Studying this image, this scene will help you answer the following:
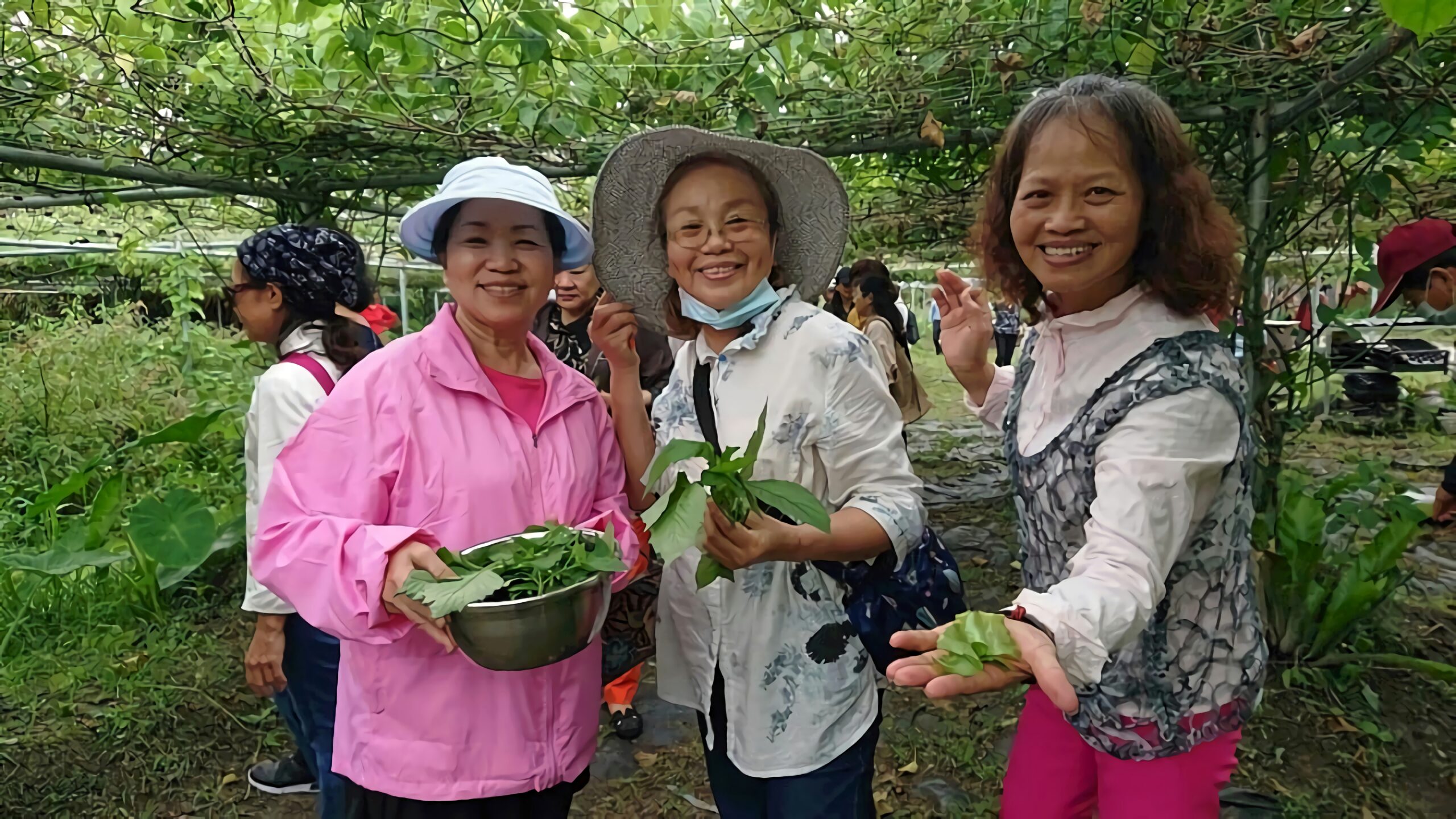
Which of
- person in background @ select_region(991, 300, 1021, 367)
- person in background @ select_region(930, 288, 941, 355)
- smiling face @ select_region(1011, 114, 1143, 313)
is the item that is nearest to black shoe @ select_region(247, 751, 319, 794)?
person in background @ select_region(930, 288, 941, 355)

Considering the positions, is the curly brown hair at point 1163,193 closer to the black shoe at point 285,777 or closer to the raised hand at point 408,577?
the raised hand at point 408,577

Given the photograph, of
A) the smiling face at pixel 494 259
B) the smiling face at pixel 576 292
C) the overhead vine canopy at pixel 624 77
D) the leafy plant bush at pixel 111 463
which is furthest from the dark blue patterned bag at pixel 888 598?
the leafy plant bush at pixel 111 463

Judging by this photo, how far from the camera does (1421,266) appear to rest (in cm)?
244

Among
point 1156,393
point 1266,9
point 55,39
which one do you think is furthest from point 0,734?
point 1266,9

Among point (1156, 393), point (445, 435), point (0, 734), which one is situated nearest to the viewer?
point (1156, 393)

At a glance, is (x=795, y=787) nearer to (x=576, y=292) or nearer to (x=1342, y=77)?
(x=576, y=292)

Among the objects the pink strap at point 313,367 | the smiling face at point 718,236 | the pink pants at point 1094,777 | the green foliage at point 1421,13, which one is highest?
the green foliage at point 1421,13

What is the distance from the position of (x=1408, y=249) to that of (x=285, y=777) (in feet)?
13.5

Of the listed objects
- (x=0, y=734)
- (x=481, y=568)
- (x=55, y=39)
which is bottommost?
(x=0, y=734)

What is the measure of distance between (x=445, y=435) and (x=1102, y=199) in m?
1.14

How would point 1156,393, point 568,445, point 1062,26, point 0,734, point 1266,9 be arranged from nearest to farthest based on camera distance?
point 1156,393 < point 568,445 < point 1266,9 < point 1062,26 < point 0,734

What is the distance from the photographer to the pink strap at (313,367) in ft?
6.84

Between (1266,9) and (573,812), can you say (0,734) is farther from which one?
(1266,9)

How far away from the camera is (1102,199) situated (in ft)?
4.14
